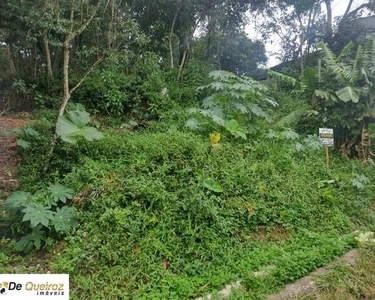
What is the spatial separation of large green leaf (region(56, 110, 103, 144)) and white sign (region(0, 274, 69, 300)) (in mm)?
1853

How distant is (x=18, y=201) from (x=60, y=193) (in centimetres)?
37

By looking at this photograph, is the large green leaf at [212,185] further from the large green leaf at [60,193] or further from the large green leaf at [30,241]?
the large green leaf at [30,241]

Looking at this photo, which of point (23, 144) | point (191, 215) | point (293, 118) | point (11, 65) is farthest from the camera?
point (11, 65)

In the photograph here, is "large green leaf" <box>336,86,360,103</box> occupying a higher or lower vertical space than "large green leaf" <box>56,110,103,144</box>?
higher

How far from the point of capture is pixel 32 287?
1.94 metres

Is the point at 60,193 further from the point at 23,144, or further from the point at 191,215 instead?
the point at 23,144

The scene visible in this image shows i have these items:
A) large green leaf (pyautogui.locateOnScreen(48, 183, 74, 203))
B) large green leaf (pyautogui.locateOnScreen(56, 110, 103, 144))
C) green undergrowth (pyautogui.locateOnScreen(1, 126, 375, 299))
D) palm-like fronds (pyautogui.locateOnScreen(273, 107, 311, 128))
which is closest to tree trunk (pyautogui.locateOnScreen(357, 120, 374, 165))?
palm-like fronds (pyautogui.locateOnScreen(273, 107, 311, 128))

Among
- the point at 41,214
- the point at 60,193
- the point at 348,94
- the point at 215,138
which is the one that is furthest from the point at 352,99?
the point at 41,214

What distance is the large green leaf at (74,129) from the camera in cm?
357

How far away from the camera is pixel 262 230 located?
3.32 m

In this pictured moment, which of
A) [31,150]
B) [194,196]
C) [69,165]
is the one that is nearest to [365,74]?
[194,196]

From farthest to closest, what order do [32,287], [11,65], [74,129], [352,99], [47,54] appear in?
[11,65] → [47,54] → [352,99] → [74,129] → [32,287]

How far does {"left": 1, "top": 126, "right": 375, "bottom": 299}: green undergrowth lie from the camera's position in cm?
249

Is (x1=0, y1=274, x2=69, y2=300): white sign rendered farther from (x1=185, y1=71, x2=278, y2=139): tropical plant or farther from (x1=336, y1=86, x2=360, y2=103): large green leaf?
(x1=336, y1=86, x2=360, y2=103): large green leaf
